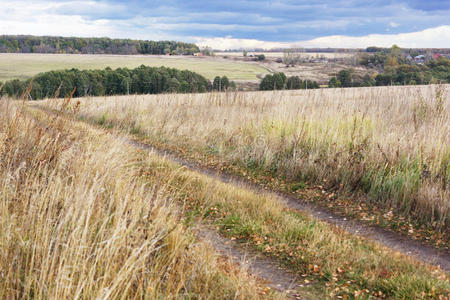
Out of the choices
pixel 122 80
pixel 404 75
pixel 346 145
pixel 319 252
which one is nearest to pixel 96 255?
pixel 319 252

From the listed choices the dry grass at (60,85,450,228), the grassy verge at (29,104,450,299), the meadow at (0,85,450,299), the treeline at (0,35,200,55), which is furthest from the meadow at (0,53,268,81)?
the meadow at (0,85,450,299)

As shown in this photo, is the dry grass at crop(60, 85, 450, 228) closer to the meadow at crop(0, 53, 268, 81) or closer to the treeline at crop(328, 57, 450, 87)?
the treeline at crop(328, 57, 450, 87)

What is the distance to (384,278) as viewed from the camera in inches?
170

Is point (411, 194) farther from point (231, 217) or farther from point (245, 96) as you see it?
point (245, 96)

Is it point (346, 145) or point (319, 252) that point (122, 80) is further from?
point (319, 252)

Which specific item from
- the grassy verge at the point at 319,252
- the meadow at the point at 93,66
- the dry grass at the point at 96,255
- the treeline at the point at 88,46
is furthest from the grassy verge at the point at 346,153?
the treeline at the point at 88,46

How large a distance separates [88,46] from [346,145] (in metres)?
110

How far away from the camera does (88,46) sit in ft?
352

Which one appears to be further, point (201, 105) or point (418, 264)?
point (201, 105)

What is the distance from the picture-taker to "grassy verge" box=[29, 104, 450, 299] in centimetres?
408

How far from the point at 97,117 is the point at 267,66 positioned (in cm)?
5928

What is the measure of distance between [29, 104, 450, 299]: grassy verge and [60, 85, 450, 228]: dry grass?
175 cm

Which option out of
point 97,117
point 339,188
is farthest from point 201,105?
point 339,188

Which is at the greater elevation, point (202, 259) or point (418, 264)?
point (202, 259)
